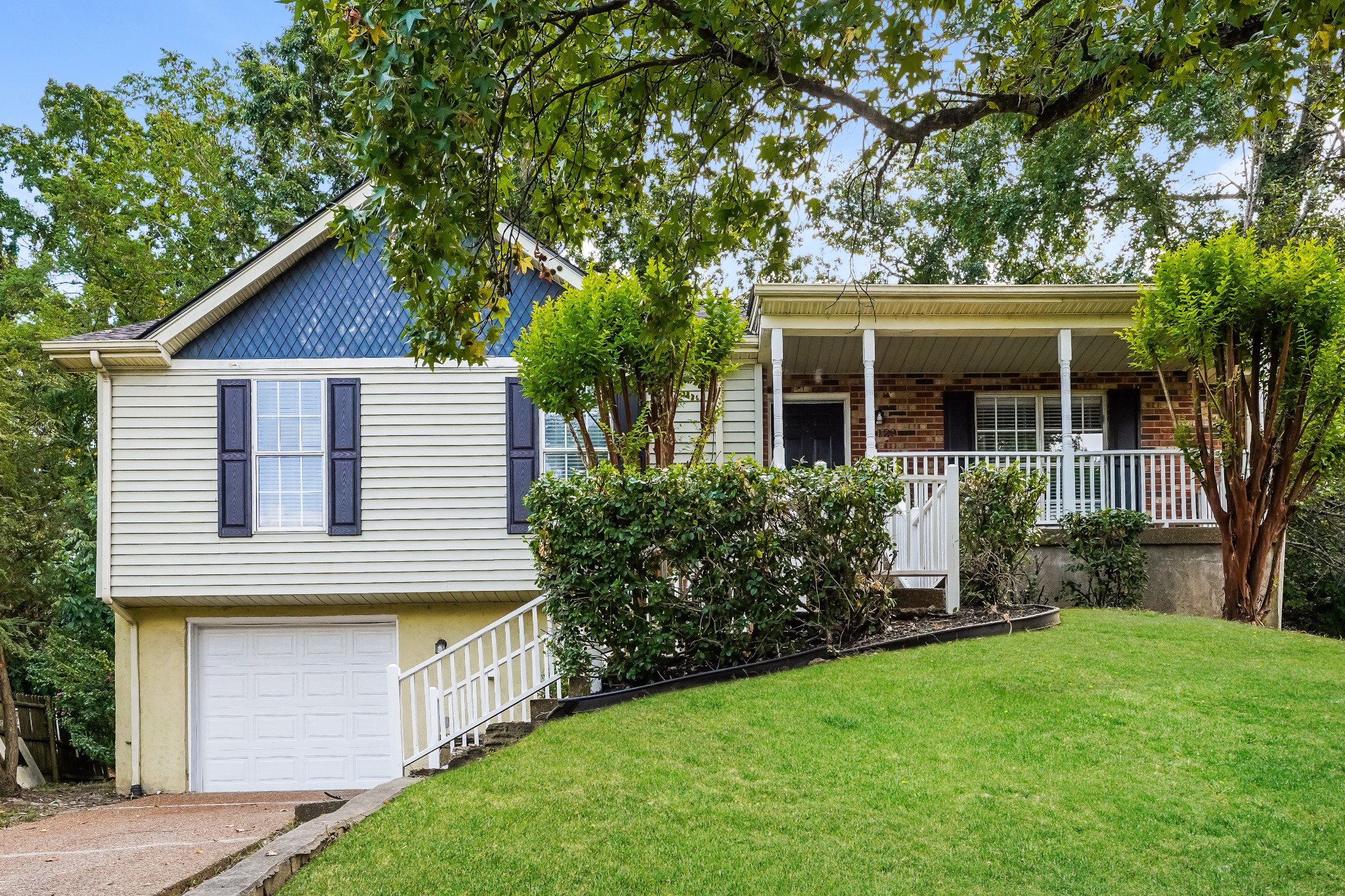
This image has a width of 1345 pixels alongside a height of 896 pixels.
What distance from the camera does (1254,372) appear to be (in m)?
8.43

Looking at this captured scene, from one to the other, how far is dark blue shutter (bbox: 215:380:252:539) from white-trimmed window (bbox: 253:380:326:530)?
0.11 metres

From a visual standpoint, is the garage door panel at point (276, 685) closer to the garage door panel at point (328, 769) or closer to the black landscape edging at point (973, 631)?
the garage door panel at point (328, 769)

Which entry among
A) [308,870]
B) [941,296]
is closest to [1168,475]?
[941,296]

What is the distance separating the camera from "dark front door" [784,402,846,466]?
40.4 feet

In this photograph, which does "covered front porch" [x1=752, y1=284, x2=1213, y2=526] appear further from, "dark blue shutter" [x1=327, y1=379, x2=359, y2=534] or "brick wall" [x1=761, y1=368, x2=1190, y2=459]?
"dark blue shutter" [x1=327, y1=379, x2=359, y2=534]

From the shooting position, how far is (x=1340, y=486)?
12.7 m

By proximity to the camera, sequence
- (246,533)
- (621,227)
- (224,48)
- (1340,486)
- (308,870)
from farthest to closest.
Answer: (224,48) → (621,227) → (1340,486) → (246,533) → (308,870)

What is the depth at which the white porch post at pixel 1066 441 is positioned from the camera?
31.9ft

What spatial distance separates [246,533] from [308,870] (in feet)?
20.6

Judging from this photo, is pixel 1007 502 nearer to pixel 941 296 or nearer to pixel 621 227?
pixel 941 296

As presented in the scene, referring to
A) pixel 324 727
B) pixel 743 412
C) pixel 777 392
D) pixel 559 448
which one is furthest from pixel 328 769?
pixel 777 392

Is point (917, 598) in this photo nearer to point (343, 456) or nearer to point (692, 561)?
point (692, 561)

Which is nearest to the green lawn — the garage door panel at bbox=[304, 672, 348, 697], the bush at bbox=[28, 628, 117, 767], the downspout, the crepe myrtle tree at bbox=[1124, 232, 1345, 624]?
the crepe myrtle tree at bbox=[1124, 232, 1345, 624]

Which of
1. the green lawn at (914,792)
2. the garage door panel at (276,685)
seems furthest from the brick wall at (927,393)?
the garage door panel at (276,685)
